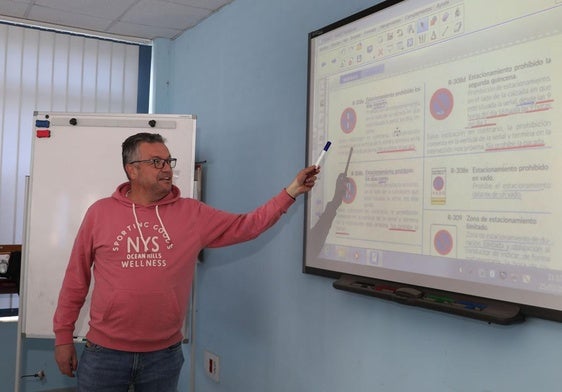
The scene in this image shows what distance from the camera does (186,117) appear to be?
8.29ft

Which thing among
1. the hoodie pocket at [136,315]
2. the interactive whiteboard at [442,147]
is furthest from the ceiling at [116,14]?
the hoodie pocket at [136,315]

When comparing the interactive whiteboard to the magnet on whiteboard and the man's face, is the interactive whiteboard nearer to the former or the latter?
the man's face

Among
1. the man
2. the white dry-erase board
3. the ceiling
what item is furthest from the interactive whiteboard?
the ceiling

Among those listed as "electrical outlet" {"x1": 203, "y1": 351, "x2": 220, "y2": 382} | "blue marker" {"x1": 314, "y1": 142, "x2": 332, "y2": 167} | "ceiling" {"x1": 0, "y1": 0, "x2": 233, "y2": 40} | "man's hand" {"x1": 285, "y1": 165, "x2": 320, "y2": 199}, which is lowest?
"electrical outlet" {"x1": 203, "y1": 351, "x2": 220, "y2": 382}

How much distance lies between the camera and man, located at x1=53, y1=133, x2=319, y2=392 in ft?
5.91

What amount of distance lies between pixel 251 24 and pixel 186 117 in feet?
1.85

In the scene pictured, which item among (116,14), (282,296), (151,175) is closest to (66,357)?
(151,175)

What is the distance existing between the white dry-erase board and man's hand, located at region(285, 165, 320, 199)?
818 millimetres

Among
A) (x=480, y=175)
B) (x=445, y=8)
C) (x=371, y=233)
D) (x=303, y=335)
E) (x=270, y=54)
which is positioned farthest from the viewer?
(x=270, y=54)

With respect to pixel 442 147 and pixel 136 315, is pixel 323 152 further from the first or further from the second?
pixel 136 315

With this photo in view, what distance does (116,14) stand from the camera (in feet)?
9.88

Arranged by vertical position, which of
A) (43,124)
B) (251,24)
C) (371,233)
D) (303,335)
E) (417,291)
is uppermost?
(251,24)

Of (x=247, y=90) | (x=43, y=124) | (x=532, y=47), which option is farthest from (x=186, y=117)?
(x=532, y=47)

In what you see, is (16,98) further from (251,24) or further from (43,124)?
(251,24)
